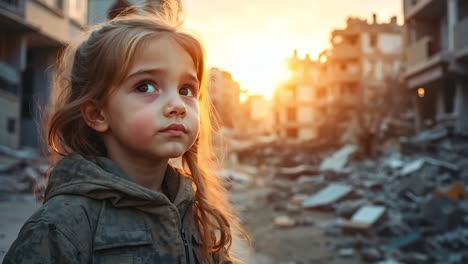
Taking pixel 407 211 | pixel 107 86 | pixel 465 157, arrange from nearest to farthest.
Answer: pixel 107 86 < pixel 407 211 < pixel 465 157

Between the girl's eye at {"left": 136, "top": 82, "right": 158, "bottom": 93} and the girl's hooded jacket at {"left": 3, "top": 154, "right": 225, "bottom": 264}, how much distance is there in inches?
9.2

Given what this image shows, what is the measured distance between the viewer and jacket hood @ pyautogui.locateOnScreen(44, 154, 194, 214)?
4.01 ft

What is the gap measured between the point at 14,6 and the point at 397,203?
1300 centimetres

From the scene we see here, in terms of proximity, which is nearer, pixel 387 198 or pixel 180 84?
pixel 180 84

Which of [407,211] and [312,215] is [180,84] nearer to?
[407,211]

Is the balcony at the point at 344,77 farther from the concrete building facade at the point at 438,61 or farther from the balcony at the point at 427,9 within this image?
the balcony at the point at 427,9

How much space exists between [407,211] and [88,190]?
8742mm

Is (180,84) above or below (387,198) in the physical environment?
above

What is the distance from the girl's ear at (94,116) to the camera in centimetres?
140

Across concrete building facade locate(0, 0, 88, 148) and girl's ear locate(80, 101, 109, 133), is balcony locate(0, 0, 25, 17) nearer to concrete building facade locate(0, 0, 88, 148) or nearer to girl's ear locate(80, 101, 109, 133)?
concrete building facade locate(0, 0, 88, 148)

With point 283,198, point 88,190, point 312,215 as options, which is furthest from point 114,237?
point 283,198

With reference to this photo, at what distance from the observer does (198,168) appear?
1.77m

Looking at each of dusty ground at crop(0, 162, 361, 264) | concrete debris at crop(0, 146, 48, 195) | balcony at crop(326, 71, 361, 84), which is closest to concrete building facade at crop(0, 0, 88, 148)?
concrete debris at crop(0, 146, 48, 195)

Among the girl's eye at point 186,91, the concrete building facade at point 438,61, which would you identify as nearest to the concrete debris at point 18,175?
the girl's eye at point 186,91
